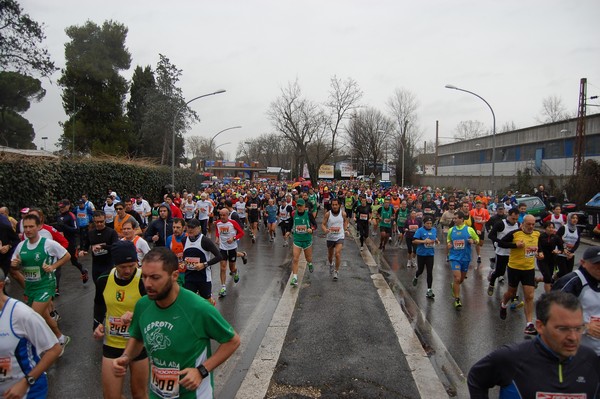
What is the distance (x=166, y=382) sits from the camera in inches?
108

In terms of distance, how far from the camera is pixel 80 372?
4938 millimetres

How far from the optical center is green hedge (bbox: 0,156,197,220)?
12.7 metres

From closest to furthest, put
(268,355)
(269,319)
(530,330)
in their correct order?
(268,355) → (530,330) → (269,319)

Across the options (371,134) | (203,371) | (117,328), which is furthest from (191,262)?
(371,134)

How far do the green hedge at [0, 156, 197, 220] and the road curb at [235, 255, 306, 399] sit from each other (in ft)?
31.9

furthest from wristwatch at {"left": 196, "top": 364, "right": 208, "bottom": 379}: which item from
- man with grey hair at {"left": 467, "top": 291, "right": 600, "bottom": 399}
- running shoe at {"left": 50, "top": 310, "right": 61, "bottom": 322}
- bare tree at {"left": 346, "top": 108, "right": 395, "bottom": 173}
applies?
bare tree at {"left": 346, "top": 108, "right": 395, "bottom": 173}

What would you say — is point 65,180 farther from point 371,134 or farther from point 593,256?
point 371,134

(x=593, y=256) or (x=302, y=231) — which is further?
(x=302, y=231)

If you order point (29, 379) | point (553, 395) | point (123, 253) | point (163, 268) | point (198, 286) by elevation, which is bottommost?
point (198, 286)

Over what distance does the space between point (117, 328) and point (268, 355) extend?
2.25m

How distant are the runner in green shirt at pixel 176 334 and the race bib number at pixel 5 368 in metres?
0.72

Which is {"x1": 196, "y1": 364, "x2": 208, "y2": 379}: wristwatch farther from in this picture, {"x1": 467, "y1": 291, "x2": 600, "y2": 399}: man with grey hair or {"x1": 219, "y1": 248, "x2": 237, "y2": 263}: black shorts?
{"x1": 219, "y1": 248, "x2": 237, "y2": 263}: black shorts

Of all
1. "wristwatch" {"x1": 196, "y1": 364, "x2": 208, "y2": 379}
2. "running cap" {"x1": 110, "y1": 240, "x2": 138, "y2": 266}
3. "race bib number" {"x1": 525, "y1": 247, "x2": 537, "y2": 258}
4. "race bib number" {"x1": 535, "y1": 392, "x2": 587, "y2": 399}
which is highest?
"running cap" {"x1": 110, "y1": 240, "x2": 138, "y2": 266}

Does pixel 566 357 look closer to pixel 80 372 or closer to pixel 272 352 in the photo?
pixel 272 352
